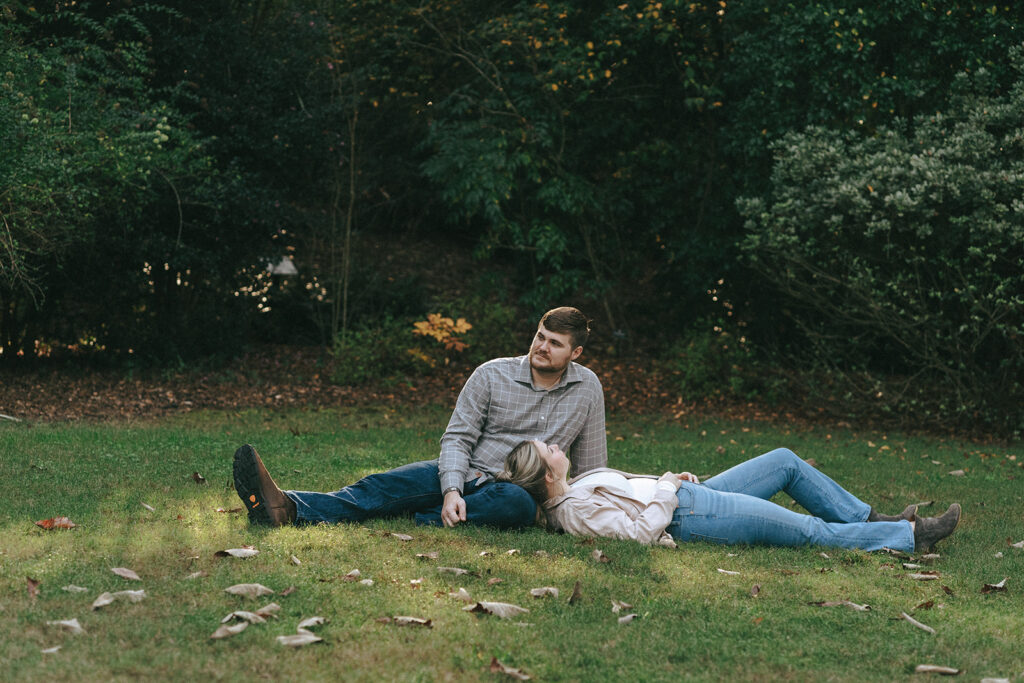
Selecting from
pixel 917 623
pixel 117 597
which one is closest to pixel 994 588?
pixel 917 623

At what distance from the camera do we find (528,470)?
5.30 m

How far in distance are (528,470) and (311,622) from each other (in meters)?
1.86

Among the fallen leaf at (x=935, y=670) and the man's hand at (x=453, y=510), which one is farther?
the man's hand at (x=453, y=510)

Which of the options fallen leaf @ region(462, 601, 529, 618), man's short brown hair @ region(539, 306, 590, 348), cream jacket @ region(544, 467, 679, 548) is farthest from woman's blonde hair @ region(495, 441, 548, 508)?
fallen leaf @ region(462, 601, 529, 618)

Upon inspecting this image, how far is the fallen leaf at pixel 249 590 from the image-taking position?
13.0 ft

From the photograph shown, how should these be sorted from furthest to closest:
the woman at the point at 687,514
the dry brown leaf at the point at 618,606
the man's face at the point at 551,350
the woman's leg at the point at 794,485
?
the man's face at the point at 551,350, the woman's leg at the point at 794,485, the woman at the point at 687,514, the dry brown leaf at the point at 618,606

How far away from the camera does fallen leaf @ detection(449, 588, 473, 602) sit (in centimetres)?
413

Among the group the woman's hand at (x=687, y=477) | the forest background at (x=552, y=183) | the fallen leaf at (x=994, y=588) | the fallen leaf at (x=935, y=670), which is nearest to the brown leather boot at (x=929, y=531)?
the fallen leaf at (x=994, y=588)

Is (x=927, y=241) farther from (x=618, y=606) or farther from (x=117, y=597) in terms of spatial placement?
(x=117, y=597)

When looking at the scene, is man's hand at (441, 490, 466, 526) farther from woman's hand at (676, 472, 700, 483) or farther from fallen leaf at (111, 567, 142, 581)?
fallen leaf at (111, 567, 142, 581)

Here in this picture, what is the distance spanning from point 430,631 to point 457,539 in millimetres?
1433

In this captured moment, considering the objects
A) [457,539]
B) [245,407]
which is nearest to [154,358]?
[245,407]

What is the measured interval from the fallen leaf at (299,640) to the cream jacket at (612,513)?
2078mm

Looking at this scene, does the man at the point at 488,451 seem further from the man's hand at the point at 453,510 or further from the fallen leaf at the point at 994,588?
the fallen leaf at the point at 994,588
